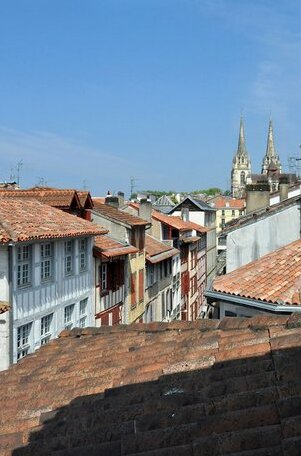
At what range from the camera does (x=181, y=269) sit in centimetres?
4222

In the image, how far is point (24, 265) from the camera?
1723 centimetres

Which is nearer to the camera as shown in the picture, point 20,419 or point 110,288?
point 20,419

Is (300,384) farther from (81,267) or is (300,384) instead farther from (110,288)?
(110,288)

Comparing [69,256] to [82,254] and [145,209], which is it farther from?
[145,209]

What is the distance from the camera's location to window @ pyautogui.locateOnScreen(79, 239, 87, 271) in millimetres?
21578

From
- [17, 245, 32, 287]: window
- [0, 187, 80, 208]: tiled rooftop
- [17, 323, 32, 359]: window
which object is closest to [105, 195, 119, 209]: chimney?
[0, 187, 80, 208]: tiled rooftop

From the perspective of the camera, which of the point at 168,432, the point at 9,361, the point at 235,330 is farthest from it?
the point at 9,361

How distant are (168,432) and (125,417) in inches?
28.9

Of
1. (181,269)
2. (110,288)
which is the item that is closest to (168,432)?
(110,288)

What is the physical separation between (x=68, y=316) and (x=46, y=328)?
1.72m

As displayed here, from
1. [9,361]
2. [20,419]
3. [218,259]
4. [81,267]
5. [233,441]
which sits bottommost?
[218,259]

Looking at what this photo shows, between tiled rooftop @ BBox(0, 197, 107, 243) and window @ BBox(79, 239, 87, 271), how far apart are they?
62 centimetres

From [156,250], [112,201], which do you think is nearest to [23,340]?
[156,250]

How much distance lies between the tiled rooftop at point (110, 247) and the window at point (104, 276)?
2.60 ft
